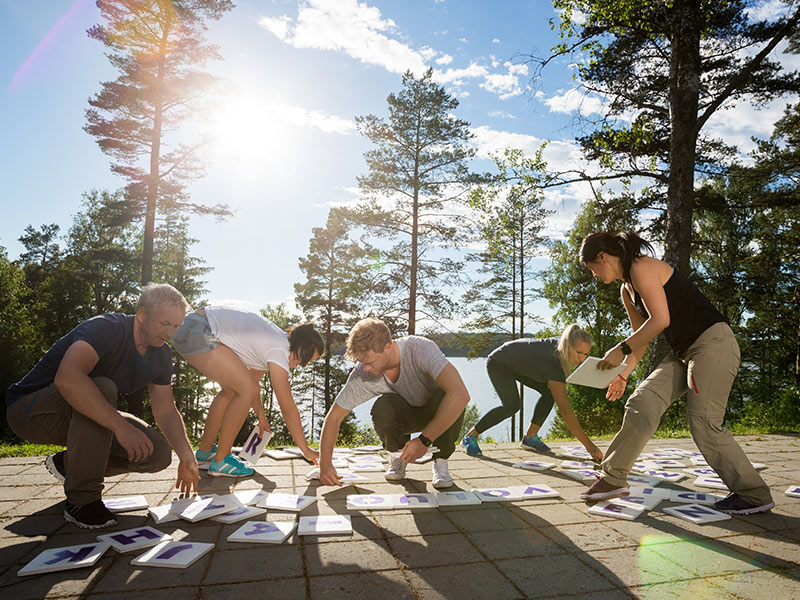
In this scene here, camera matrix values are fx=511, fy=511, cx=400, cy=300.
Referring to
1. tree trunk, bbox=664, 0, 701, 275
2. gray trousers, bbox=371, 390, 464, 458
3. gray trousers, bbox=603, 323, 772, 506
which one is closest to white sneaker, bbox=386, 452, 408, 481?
gray trousers, bbox=371, 390, 464, 458

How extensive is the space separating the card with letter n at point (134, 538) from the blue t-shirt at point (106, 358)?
0.88 metres

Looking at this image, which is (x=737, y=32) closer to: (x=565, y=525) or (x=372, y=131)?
(x=565, y=525)

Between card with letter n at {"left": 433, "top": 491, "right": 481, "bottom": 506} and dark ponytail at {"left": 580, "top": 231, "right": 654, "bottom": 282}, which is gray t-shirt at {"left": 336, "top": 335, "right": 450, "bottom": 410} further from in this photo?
dark ponytail at {"left": 580, "top": 231, "right": 654, "bottom": 282}

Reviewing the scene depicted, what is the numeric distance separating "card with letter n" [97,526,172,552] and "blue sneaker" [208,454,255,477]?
1.31 metres

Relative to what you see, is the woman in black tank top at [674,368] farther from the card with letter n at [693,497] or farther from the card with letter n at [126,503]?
the card with letter n at [126,503]

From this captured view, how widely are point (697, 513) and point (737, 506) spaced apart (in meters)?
0.29

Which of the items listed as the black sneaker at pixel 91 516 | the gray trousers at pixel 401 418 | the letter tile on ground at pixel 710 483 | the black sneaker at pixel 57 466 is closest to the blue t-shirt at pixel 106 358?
the black sneaker at pixel 57 466

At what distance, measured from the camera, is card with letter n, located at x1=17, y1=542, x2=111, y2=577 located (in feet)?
7.46

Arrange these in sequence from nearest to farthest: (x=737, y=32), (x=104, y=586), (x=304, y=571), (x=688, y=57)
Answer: (x=104, y=586)
(x=304, y=571)
(x=688, y=57)
(x=737, y=32)

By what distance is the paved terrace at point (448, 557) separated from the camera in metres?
2.15

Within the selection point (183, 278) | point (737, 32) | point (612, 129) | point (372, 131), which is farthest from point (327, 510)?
point (183, 278)

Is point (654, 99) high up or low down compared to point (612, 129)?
up

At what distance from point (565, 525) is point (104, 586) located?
7.88 ft

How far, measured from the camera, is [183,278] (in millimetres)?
28000
